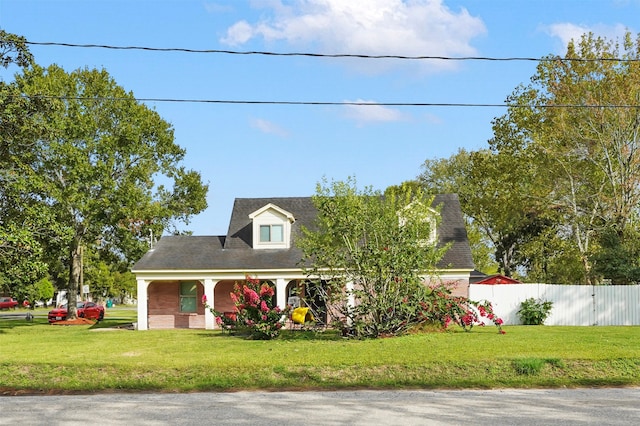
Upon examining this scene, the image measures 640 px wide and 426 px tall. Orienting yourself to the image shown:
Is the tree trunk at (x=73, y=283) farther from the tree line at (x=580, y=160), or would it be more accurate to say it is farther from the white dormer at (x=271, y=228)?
the tree line at (x=580, y=160)

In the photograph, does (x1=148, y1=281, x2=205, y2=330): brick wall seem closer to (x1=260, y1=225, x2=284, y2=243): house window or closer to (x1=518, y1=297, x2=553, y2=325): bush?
(x1=260, y1=225, x2=284, y2=243): house window

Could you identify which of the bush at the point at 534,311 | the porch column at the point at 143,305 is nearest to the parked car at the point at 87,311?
the porch column at the point at 143,305

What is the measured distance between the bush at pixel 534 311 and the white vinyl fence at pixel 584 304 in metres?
0.24

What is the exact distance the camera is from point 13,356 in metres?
17.8

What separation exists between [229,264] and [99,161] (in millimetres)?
11818

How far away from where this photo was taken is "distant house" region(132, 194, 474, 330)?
33.2 m

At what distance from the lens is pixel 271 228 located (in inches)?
1403

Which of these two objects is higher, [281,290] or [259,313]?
[281,290]

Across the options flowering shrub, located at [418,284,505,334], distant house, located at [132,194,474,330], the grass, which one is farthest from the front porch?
the grass

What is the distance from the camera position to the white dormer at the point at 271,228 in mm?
35531

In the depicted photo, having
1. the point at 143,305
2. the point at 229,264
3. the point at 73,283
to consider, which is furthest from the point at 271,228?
the point at 73,283

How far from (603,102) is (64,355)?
88.5 feet

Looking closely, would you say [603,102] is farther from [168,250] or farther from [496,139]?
[168,250]

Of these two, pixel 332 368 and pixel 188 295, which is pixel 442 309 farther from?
pixel 188 295
